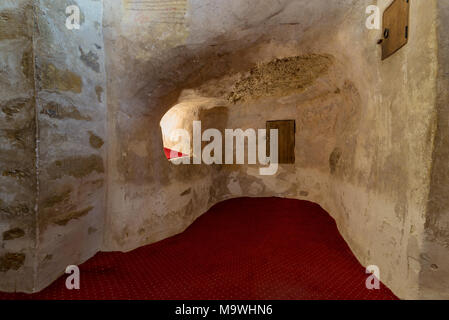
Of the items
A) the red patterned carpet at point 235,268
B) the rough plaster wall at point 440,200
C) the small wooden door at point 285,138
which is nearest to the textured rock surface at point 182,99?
the rough plaster wall at point 440,200

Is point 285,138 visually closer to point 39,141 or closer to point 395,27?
point 395,27

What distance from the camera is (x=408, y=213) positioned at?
4.39ft

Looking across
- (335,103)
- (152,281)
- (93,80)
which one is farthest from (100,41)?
(335,103)

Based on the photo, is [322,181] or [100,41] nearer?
[100,41]

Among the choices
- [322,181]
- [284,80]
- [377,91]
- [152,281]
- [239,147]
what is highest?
[284,80]

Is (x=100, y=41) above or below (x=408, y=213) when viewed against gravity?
above

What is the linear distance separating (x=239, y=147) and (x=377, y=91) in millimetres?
2354

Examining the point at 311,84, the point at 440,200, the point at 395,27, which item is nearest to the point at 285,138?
the point at 311,84

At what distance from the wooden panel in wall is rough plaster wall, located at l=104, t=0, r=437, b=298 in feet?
0.17

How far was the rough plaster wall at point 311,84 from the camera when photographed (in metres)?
1.31

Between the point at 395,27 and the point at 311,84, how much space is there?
1559 millimetres

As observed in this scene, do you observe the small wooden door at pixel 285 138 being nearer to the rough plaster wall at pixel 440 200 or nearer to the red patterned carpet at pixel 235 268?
the red patterned carpet at pixel 235 268

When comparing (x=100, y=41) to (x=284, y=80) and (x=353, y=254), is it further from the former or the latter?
(x=353, y=254)

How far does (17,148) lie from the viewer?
148cm
